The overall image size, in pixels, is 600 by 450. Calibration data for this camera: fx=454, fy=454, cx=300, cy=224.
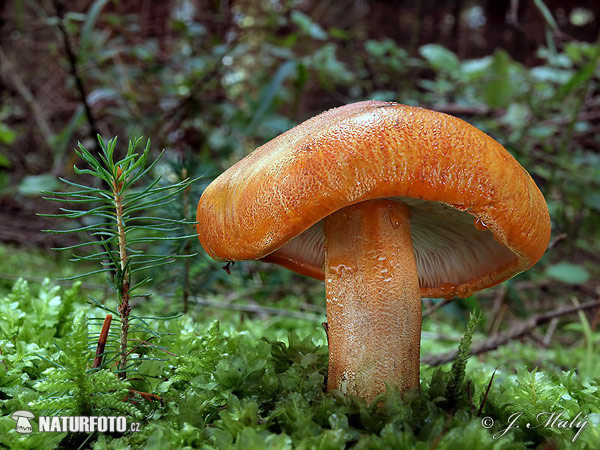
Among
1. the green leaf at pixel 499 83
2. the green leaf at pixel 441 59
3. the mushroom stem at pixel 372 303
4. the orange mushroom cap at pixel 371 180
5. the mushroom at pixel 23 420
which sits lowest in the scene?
the mushroom at pixel 23 420

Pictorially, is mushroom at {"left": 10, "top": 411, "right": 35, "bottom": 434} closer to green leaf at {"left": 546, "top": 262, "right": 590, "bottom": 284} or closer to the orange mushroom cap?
the orange mushroom cap

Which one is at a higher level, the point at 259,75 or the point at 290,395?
the point at 259,75

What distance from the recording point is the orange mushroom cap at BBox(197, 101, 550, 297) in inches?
37.3

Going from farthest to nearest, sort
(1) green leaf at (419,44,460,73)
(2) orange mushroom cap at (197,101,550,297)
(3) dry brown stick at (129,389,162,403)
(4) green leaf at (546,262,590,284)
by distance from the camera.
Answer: (1) green leaf at (419,44,460,73), (4) green leaf at (546,262,590,284), (3) dry brown stick at (129,389,162,403), (2) orange mushroom cap at (197,101,550,297)

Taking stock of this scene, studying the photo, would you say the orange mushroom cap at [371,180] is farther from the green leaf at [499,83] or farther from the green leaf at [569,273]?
the green leaf at [499,83]

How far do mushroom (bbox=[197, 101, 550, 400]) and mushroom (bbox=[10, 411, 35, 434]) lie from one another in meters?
0.54

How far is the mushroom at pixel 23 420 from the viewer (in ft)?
3.17

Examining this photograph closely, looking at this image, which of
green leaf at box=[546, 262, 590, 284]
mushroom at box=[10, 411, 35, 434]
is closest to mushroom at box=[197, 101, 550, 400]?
mushroom at box=[10, 411, 35, 434]

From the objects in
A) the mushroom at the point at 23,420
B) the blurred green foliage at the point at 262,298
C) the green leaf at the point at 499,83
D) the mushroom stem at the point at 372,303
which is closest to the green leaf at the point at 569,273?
the blurred green foliage at the point at 262,298

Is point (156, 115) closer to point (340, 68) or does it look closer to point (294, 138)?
point (340, 68)

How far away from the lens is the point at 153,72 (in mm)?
4062

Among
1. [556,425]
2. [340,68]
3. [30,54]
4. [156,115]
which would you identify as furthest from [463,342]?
[30,54]

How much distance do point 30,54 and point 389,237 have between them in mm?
6370

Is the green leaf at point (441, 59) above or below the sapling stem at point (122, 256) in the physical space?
above
